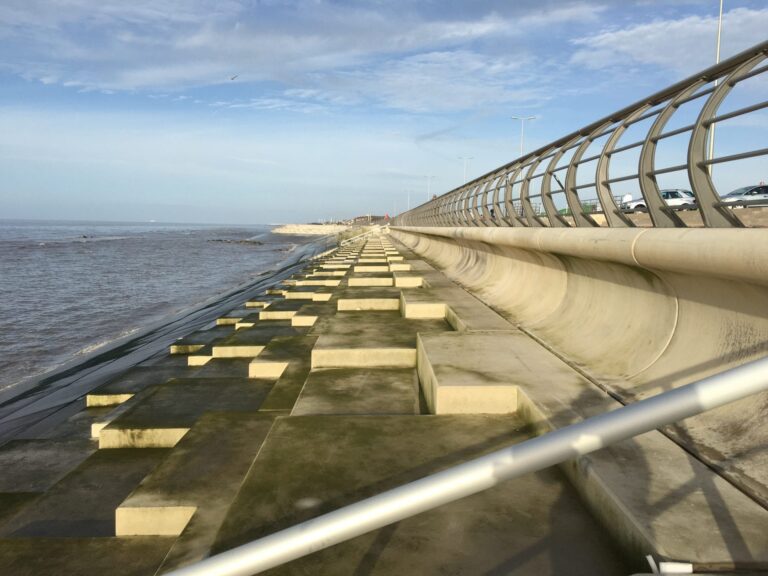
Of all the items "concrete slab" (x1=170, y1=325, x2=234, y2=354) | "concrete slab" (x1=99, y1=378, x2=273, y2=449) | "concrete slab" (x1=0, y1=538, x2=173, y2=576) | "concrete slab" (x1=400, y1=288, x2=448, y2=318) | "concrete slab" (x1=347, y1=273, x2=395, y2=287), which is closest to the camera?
"concrete slab" (x1=0, y1=538, x2=173, y2=576)

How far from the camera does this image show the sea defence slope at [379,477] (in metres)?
2.03

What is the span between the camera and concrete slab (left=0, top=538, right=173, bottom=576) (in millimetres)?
2787

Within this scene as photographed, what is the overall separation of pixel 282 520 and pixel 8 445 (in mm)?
5691

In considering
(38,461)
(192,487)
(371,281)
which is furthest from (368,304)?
(192,487)

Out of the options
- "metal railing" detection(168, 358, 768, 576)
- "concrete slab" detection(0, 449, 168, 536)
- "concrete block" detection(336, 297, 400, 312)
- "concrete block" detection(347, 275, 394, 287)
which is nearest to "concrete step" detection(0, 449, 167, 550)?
"concrete slab" detection(0, 449, 168, 536)

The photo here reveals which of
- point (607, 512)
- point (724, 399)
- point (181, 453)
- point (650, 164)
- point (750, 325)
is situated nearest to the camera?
point (724, 399)

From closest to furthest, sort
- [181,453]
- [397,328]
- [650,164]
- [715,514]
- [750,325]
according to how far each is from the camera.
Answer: [715,514] → [750,325] → [181,453] → [650,164] → [397,328]

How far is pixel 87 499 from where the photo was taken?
12.9 ft

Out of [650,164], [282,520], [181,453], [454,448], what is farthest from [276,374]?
[650,164]

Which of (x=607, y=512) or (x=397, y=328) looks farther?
(x=397, y=328)

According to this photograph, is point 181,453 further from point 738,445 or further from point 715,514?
point 738,445

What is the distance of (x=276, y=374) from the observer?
5.85 metres

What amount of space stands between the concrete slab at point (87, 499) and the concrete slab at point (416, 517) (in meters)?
1.65

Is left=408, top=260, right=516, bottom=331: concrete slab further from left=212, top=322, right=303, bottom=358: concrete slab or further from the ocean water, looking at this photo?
the ocean water
